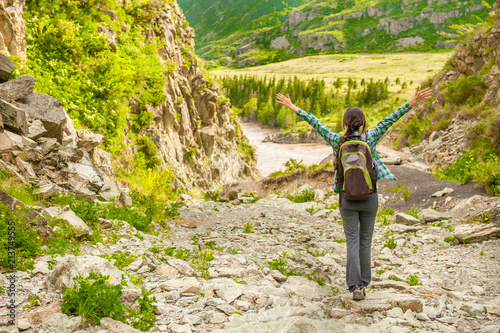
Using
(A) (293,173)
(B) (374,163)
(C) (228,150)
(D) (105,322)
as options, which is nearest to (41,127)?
(D) (105,322)

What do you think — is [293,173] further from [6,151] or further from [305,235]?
[6,151]

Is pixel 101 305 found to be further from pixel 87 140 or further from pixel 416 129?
pixel 416 129

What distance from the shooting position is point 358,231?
4.67 m

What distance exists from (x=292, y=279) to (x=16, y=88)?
349 inches

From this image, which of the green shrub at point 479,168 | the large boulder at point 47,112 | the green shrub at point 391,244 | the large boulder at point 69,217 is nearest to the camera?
the large boulder at point 69,217

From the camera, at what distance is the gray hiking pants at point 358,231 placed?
453 centimetres

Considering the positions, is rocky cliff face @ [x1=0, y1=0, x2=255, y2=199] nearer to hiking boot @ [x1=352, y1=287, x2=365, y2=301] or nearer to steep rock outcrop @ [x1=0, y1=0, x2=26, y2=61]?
steep rock outcrop @ [x1=0, y1=0, x2=26, y2=61]

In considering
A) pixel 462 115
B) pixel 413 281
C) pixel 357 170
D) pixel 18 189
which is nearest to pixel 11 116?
pixel 18 189

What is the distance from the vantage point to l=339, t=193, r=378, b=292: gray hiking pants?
4527 millimetres

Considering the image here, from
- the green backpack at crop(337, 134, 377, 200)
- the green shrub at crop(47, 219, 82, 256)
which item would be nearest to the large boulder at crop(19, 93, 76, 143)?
the green shrub at crop(47, 219, 82, 256)

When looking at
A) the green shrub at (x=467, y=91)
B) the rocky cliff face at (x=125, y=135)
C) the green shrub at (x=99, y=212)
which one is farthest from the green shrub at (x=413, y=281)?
the green shrub at (x=467, y=91)

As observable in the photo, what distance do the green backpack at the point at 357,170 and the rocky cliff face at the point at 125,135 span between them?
Answer: 6338 millimetres

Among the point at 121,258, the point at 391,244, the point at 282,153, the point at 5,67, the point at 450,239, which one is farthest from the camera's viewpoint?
the point at 282,153

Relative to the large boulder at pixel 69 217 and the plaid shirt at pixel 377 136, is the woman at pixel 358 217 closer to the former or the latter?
the plaid shirt at pixel 377 136
